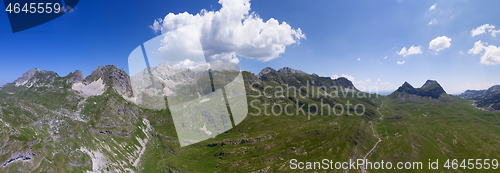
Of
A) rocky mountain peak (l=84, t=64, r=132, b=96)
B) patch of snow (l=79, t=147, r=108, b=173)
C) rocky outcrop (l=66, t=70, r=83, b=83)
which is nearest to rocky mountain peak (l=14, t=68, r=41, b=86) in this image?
rocky outcrop (l=66, t=70, r=83, b=83)

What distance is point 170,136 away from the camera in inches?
5276

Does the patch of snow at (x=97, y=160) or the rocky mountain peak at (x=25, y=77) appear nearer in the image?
the patch of snow at (x=97, y=160)

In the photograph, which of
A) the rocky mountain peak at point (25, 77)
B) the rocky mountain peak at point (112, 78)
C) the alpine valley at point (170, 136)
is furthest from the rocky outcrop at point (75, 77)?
the rocky mountain peak at point (25, 77)

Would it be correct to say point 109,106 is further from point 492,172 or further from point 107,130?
point 492,172

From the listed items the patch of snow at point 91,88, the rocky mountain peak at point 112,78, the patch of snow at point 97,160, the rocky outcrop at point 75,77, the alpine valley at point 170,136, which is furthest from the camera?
the rocky mountain peak at point 112,78

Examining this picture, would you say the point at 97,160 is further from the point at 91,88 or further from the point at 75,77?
the point at 75,77

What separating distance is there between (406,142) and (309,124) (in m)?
59.2

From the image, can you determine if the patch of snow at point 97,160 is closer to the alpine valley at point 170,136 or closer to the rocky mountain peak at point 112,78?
the alpine valley at point 170,136

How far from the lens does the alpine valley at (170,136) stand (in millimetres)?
67375

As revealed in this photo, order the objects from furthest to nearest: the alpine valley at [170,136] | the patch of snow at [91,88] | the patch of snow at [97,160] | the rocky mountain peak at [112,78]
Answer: the rocky mountain peak at [112,78] → the patch of snow at [91,88] → the patch of snow at [97,160] → the alpine valley at [170,136]

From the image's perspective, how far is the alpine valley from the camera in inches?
2653

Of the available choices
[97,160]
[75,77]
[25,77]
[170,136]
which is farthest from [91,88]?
[97,160]

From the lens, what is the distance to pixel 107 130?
10231 centimetres

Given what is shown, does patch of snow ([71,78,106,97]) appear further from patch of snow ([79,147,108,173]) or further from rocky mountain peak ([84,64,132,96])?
patch of snow ([79,147,108,173])
